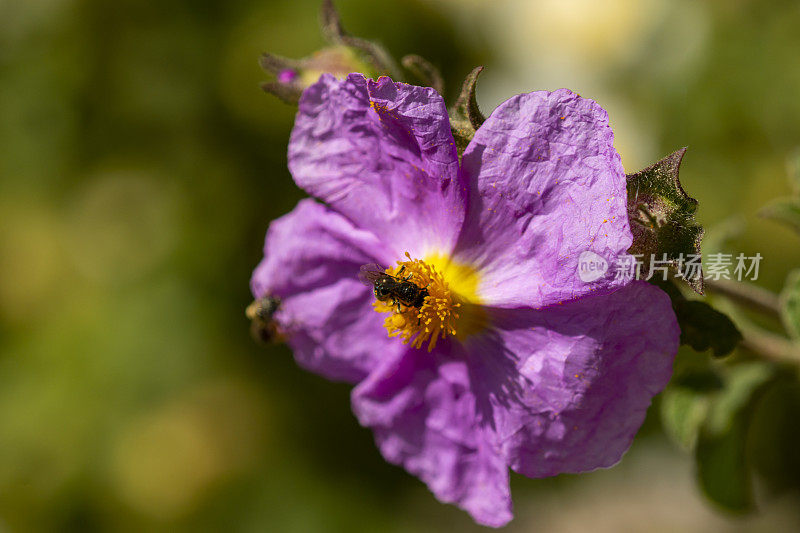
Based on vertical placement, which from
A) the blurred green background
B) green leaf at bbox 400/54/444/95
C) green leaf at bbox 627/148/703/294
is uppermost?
green leaf at bbox 400/54/444/95

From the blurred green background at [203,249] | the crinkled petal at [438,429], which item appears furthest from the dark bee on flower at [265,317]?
the blurred green background at [203,249]

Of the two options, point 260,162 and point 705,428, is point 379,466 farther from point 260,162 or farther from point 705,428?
point 705,428

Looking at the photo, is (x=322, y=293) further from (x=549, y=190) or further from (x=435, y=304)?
(x=549, y=190)

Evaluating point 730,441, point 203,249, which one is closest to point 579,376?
point 730,441

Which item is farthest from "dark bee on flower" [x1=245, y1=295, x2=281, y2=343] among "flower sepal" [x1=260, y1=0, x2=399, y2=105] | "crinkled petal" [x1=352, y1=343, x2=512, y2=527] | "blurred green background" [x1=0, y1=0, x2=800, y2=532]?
"blurred green background" [x1=0, y1=0, x2=800, y2=532]

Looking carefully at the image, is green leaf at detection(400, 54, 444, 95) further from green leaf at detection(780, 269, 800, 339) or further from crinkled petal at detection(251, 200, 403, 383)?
green leaf at detection(780, 269, 800, 339)
